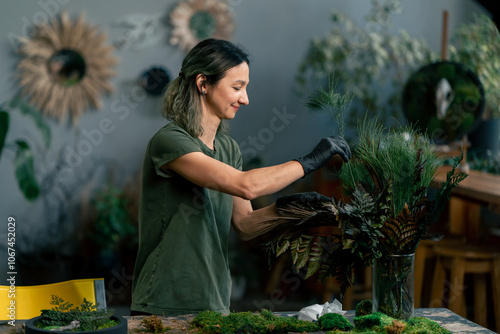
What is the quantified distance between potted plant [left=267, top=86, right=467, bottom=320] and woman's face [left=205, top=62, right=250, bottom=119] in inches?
15.3

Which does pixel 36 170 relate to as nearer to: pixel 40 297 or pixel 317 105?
pixel 40 297

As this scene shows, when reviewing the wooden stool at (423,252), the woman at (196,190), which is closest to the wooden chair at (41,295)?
the woman at (196,190)

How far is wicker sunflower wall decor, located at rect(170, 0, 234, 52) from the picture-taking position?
176 inches

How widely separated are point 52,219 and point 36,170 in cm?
38

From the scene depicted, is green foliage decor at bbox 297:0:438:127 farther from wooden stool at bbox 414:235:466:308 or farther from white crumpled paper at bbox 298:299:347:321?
white crumpled paper at bbox 298:299:347:321

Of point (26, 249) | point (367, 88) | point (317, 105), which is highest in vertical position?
point (367, 88)

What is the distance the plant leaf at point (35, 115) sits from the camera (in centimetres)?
428

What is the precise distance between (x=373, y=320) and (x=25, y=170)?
337 cm

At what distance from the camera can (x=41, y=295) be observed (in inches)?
70.1

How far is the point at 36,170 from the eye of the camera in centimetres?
432

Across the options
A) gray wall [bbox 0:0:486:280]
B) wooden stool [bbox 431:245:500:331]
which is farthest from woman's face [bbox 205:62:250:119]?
gray wall [bbox 0:0:486:280]

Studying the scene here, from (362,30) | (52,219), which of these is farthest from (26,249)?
(362,30)

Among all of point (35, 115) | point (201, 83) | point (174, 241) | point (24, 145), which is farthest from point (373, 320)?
point (35, 115)

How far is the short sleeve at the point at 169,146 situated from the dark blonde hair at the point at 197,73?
0.07 m
